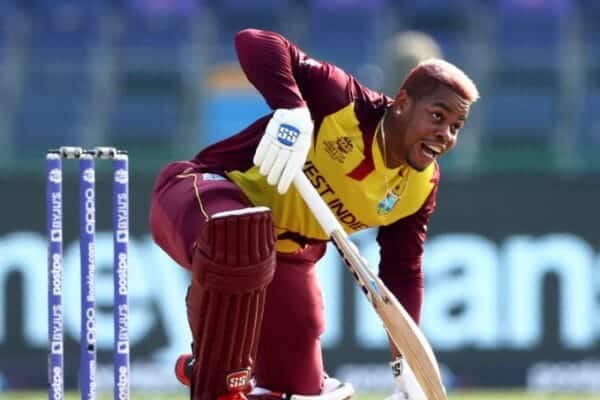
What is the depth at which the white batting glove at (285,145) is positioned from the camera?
404 centimetres

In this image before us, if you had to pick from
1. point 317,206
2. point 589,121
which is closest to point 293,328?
point 317,206

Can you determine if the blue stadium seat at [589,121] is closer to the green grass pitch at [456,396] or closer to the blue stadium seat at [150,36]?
the green grass pitch at [456,396]

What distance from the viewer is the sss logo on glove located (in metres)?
4.04

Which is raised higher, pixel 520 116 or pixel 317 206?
pixel 520 116

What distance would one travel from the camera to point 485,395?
26.3 ft

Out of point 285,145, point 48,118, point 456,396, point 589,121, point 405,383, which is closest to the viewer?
point 285,145

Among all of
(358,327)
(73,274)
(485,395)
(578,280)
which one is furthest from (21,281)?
(578,280)

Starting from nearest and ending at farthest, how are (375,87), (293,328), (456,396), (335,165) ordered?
1. (335,165)
2. (293,328)
3. (456,396)
4. (375,87)

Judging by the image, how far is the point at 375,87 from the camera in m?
10.4

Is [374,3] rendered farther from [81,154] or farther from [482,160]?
[81,154]

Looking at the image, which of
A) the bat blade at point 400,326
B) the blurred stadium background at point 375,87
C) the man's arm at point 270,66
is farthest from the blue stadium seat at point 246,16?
the bat blade at point 400,326

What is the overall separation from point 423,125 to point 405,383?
2.94 feet

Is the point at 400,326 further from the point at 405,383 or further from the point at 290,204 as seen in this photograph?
the point at 290,204

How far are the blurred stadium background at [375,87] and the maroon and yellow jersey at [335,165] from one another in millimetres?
2802
